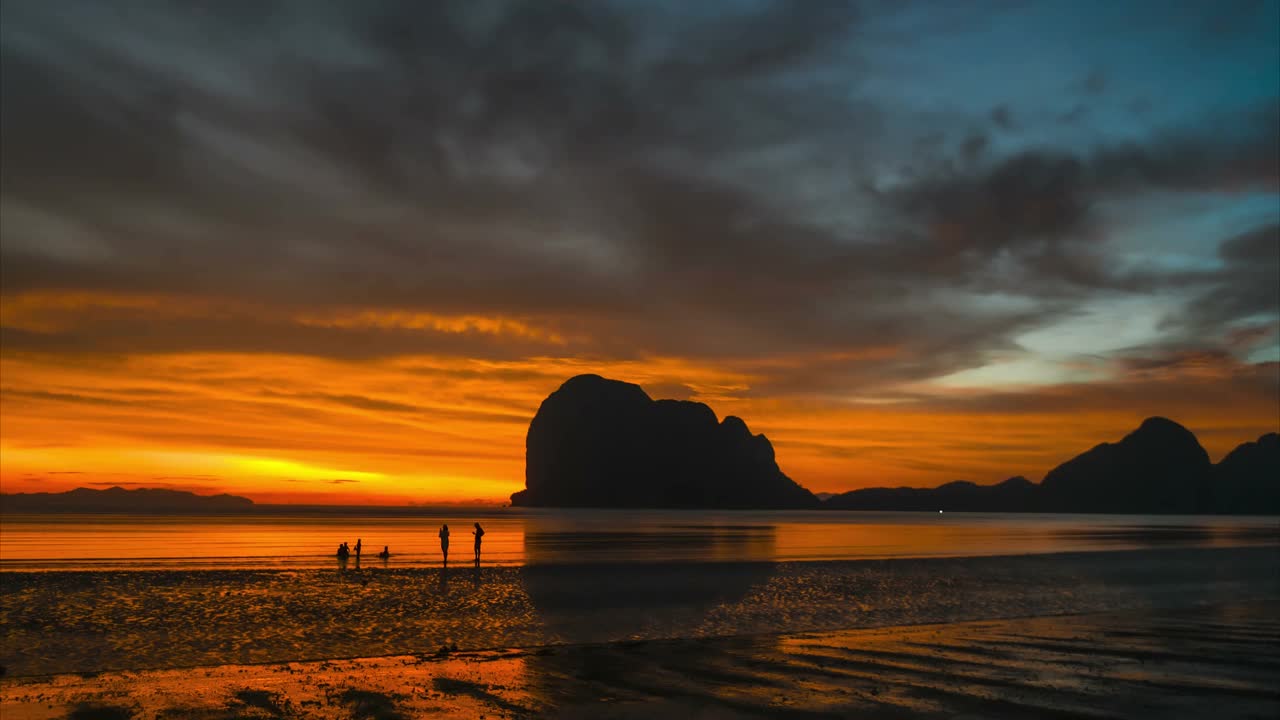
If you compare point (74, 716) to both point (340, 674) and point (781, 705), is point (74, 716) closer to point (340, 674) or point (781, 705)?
point (340, 674)

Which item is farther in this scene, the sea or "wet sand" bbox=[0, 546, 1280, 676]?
the sea

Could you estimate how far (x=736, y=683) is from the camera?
1673 cm

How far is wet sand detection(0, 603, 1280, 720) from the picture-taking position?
14.3m

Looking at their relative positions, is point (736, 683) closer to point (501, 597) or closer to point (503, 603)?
point (503, 603)

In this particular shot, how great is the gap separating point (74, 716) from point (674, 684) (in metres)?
10.2

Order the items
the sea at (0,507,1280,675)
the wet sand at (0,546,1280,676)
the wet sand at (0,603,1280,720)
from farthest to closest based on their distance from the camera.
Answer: the sea at (0,507,1280,675), the wet sand at (0,546,1280,676), the wet sand at (0,603,1280,720)

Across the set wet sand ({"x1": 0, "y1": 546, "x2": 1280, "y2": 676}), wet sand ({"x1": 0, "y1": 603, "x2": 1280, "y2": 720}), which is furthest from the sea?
wet sand ({"x1": 0, "y1": 603, "x2": 1280, "y2": 720})

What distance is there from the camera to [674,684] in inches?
654

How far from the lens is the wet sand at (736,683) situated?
1434 centimetres

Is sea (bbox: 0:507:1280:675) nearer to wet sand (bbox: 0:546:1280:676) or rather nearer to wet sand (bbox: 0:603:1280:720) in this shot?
wet sand (bbox: 0:546:1280:676)

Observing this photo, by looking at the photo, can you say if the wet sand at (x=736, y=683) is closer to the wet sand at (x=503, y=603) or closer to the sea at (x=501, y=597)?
the sea at (x=501, y=597)

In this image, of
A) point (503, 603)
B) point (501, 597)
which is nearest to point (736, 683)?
point (503, 603)

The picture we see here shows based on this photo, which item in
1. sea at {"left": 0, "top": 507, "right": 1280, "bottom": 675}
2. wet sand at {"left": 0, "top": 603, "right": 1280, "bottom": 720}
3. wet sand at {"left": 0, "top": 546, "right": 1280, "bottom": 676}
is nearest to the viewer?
wet sand at {"left": 0, "top": 603, "right": 1280, "bottom": 720}

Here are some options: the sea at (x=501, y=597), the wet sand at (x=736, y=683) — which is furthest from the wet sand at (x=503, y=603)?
the wet sand at (x=736, y=683)
